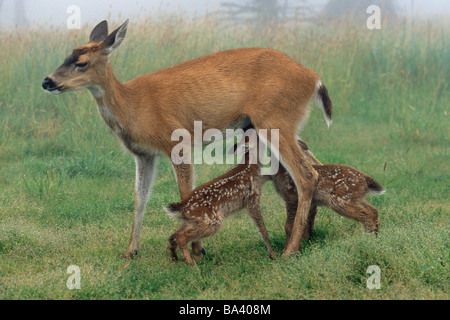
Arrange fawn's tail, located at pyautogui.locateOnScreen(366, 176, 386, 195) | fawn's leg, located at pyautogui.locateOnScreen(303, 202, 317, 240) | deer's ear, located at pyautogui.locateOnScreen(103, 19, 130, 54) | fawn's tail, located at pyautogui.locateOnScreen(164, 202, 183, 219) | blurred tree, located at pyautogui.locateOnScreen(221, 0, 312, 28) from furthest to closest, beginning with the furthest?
blurred tree, located at pyautogui.locateOnScreen(221, 0, 312, 28)
fawn's leg, located at pyautogui.locateOnScreen(303, 202, 317, 240)
fawn's tail, located at pyautogui.locateOnScreen(366, 176, 386, 195)
deer's ear, located at pyautogui.locateOnScreen(103, 19, 130, 54)
fawn's tail, located at pyautogui.locateOnScreen(164, 202, 183, 219)

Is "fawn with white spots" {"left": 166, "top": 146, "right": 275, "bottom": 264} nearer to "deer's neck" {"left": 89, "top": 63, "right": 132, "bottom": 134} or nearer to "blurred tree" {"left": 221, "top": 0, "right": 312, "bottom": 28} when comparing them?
"deer's neck" {"left": 89, "top": 63, "right": 132, "bottom": 134}

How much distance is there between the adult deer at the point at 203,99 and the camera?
574 cm

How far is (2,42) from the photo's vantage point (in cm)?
1161

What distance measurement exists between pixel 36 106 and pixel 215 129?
5243mm

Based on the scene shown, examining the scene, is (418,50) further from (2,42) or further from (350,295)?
(350,295)

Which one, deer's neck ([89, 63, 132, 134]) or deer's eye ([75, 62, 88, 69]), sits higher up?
deer's eye ([75, 62, 88, 69])

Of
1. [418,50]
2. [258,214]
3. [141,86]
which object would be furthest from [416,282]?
[418,50]

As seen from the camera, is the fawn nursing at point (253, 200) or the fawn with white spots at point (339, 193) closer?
the fawn nursing at point (253, 200)

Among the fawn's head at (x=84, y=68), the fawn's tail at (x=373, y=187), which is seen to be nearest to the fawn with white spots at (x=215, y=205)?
the fawn's tail at (x=373, y=187)

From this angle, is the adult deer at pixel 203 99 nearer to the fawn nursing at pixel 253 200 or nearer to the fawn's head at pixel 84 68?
the fawn's head at pixel 84 68

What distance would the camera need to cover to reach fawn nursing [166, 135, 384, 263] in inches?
217

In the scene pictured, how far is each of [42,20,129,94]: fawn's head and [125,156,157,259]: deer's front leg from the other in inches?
35.5

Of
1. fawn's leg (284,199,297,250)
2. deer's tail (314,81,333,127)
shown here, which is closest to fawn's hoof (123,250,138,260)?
fawn's leg (284,199,297,250)

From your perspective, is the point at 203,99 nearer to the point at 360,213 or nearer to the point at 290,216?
the point at 290,216
